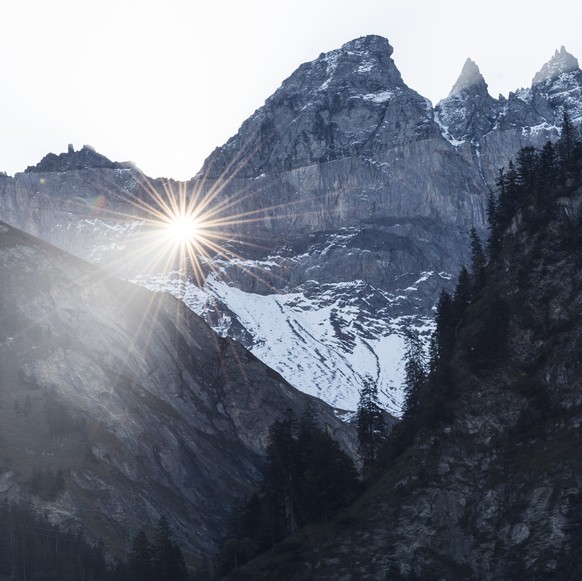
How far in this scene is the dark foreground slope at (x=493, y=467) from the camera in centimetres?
7550

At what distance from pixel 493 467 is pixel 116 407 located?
3146 inches

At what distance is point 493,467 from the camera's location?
3236 inches

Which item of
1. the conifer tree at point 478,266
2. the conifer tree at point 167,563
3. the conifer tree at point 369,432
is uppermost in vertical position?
the conifer tree at point 478,266

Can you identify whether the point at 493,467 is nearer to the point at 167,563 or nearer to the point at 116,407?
the point at 167,563

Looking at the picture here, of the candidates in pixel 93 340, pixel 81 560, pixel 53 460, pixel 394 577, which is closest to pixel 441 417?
pixel 394 577

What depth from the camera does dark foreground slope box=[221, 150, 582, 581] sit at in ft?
248

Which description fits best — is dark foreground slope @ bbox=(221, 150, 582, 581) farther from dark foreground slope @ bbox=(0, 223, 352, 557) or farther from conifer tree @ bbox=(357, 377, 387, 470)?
dark foreground slope @ bbox=(0, 223, 352, 557)

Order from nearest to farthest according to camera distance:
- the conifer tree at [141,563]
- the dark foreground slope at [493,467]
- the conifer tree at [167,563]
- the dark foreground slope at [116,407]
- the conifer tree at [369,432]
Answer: the dark foreground slope at [493,467]
the conifer tree at [167,563]
the conifer tree at [141,563]
the conifer tree at [369,432]
the dark foreground slope at [116,407]

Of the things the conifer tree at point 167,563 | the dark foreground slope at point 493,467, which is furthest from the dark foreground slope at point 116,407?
the dark foreground slope at point 493,467

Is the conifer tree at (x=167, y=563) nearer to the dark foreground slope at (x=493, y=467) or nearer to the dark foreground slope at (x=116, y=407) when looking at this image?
the dark foreground slope at (x=493, y=467)

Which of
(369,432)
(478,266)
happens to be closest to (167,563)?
(369,432)

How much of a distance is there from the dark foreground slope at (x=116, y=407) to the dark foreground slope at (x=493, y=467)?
41.2 meters

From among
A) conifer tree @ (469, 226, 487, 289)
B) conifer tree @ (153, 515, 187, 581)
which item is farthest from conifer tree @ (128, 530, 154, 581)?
conifer tree @ (469, 226, 487, 289)

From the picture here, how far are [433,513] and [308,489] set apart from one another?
1475 centimetres
